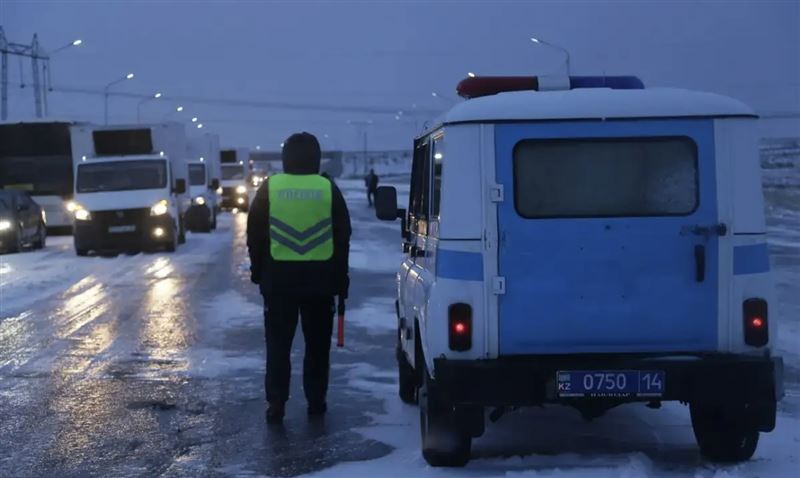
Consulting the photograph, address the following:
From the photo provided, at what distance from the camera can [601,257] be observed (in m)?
7.05

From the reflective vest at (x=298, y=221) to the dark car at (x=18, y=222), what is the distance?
76.5 feet

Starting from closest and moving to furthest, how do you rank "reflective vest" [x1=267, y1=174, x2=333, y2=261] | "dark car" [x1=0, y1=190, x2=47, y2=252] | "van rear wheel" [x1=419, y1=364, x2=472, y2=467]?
"van rear wheel" [x1=419, y1=364, x2=472, y2=467] → "reflective vest" [x1=267, y1=174, x2=333, y2=261] → "dark car" [x1=0, y1=190, x2=47, y2=252]

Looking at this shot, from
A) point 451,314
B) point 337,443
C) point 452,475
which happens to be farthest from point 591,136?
point 337,443

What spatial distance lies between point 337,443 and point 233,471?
3.29ft

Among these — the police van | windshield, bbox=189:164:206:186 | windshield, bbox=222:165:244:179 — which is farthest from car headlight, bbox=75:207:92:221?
windshield, bbox=222:165:244:179

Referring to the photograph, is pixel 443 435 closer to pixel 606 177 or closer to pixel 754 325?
pixel 606 177

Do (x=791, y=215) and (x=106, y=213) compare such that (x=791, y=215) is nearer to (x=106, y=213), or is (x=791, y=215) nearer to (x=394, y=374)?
(x=106, y=213)

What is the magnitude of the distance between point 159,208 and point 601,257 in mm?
24024

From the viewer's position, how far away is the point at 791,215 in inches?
1797

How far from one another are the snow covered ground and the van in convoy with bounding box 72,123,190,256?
12164 mm

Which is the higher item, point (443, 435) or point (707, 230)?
point (707, 230)

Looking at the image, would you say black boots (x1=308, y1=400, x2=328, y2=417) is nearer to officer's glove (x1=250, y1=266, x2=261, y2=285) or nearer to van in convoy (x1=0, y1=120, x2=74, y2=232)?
officer's glove (x1=250, y1=266, x2=261, y2=285)

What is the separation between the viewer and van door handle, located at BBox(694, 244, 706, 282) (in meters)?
7.05

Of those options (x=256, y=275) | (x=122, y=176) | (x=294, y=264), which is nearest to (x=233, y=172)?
(x=122, y=176)
